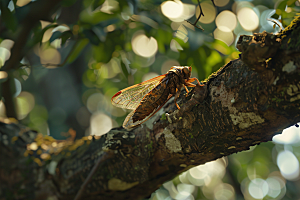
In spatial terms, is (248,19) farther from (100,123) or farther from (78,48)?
(100,123)

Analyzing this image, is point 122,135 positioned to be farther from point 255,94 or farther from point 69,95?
point 69,95

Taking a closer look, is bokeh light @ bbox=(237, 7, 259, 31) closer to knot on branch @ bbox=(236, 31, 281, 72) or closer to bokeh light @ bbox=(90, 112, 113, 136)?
knot on branch @ bbox=(236, 31, 281, 72)

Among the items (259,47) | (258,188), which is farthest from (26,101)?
(258,188)

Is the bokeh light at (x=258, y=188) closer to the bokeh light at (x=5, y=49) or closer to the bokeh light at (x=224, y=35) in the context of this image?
the bokeh light at (x=224, y=35)

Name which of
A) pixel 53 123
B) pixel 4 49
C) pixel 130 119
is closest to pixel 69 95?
pixel 53 123

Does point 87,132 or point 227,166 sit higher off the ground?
point 227,166

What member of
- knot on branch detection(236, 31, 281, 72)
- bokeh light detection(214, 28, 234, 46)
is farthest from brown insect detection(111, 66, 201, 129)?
bokeh light detection(214, 28, 234, 46)

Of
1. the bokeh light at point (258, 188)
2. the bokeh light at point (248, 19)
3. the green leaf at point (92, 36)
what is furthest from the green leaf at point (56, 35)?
the bokeh light at point (258, 188)
